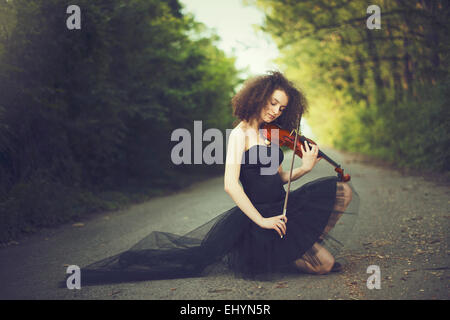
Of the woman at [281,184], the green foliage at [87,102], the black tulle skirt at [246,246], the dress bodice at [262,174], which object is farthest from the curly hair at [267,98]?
the green foliage at [87,102]

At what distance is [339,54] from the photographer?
47.7 feet

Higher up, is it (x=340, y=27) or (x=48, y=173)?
(x=340, y=27)

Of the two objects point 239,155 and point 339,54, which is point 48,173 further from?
point 339,54

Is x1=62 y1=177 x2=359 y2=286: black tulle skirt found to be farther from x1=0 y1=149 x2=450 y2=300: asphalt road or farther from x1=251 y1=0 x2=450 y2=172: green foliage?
x1=251 y1=0 x2=450 y2=172: green foliage

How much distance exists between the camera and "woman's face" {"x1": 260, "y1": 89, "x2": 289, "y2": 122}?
3.38 metres

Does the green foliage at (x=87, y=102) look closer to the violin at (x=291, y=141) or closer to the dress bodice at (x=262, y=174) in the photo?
the dress bodice at (x=262, y=174)

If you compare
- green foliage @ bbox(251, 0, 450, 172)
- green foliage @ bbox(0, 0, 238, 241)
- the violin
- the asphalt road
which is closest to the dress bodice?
the violin

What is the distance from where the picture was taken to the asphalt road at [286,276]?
3.07 meters

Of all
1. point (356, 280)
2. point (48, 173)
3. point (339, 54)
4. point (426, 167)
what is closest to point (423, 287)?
point (356, 280)

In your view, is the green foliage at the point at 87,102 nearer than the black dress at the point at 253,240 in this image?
No

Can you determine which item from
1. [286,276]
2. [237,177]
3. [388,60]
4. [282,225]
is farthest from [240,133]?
[388,60]

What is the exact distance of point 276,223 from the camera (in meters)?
3.12
